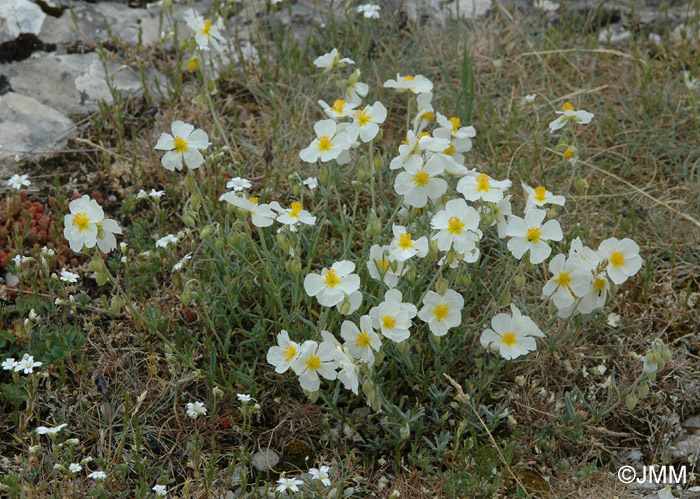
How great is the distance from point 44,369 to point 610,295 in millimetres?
2163

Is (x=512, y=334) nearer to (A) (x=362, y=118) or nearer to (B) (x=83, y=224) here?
(A) (x=362, y=118)

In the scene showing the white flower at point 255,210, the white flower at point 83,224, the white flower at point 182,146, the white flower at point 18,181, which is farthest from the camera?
the white flower at point 18,181

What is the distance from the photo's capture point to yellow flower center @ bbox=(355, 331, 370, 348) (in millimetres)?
2396

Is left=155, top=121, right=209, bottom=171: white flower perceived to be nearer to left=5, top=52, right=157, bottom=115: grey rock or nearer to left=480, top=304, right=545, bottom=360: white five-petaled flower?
left=480, top=304, right=545, bottom=360: white five-petaled flower

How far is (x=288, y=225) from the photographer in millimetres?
2691

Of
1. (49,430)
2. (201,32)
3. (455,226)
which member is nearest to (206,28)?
(201,32)

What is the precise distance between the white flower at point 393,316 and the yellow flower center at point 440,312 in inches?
5.2

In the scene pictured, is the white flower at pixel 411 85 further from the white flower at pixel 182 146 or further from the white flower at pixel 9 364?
the white flower at pixel 9 364

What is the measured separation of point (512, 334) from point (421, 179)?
630mm

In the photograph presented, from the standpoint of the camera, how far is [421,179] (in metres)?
2.54

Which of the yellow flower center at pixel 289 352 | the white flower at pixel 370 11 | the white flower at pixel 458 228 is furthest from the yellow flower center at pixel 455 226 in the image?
the white flower at pixel 370 11

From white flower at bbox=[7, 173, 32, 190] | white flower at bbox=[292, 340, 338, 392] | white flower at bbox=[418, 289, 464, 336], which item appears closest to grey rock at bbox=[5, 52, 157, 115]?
white flower at bbox=[7, 173, 32, 190]

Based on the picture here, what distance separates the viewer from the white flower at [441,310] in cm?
247

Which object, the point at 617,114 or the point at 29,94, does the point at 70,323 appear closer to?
the point at 29,94
